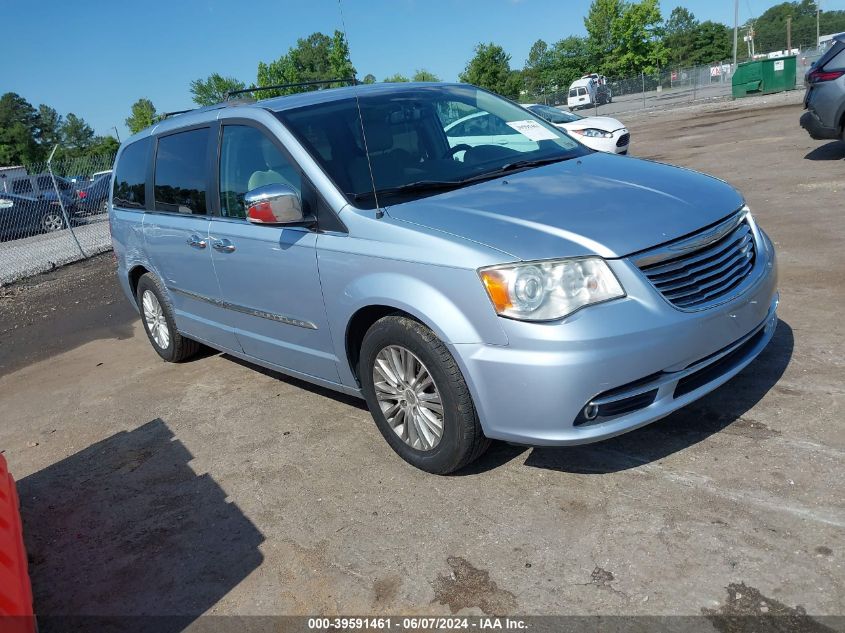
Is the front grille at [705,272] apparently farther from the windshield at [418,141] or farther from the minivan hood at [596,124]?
the minivan hood at [596,124]

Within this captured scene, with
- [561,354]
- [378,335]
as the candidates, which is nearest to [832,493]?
[561,354]

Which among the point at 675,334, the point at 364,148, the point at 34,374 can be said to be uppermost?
the point at 364,148

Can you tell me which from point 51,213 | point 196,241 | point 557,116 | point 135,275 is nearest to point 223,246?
point 196,241

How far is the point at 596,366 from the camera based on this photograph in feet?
9.21

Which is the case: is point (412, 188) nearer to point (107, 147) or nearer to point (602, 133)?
point (602, 133)

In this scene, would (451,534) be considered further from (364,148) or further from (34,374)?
(34,374)

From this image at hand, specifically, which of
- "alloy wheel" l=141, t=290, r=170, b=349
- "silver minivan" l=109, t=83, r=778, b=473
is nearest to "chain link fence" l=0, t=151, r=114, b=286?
"alloy wheel" l=141, t=290, r=170, b=349

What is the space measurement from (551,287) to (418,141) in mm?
1610

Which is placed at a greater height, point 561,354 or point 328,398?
point 561,354

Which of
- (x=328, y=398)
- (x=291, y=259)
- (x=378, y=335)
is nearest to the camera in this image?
(x=378, y=335)

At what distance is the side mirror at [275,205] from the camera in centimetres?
358

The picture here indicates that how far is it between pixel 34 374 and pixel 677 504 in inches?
239

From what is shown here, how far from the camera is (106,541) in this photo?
137 inches

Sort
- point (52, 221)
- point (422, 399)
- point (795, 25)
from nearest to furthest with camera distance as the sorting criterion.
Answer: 1. point (422, 399)
2. point (52, 221)
3. point (795, 25)
